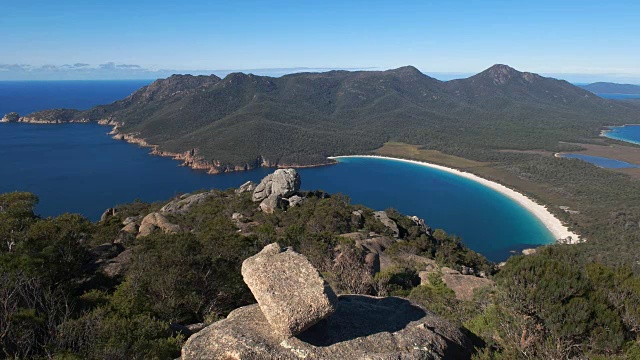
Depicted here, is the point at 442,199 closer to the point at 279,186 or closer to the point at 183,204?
the point at 279,186

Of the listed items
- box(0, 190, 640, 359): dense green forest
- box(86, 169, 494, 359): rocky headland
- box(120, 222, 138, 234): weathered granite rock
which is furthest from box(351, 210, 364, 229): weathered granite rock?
box(86, 169, 494, 359): rocky headland

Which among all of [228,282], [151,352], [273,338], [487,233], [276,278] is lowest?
[487,233]

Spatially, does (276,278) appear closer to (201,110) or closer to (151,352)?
(151,352)

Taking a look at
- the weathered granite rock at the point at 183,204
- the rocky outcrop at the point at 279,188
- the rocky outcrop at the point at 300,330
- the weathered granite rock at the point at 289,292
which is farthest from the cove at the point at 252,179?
the weathered granite rock at the point at 289,292

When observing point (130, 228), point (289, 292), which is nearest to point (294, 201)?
point (130, 228)

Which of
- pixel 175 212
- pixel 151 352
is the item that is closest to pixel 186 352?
pixel 151 352

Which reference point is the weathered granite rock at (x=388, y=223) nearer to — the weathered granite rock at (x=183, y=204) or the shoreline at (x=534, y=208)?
the weathered granite rock at (x=183, y=204)
